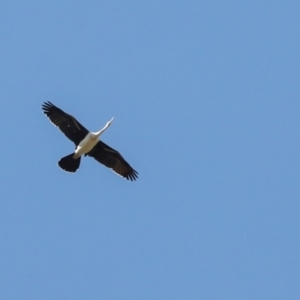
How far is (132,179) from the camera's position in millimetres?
26672

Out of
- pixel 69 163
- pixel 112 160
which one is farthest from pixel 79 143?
pixel 112 160

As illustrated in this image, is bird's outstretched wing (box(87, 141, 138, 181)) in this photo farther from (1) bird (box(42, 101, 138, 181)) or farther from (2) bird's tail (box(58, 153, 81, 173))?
(2) bird's tail (box(58, 153, 81, 173))

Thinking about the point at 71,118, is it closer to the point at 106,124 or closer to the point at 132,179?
the point at 106,124

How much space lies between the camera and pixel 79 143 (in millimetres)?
25578

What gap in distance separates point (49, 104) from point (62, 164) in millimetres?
1707

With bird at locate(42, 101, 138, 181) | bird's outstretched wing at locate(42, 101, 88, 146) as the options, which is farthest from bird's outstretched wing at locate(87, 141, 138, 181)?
bird's outstretched wing at locate(42, 101, 88, 146)

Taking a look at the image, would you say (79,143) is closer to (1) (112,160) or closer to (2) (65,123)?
(2) (65,123)

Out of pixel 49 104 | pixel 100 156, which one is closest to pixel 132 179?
pixel 100 156

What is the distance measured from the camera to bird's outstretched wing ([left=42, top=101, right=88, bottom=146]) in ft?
84.0

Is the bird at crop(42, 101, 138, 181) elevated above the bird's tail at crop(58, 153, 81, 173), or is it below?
above

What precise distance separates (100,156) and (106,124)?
1.22 m

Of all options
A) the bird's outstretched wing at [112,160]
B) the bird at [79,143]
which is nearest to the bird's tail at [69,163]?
the bird at [79,143]

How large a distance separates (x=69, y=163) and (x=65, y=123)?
3.68 feet

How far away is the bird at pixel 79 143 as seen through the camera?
1000 inches
